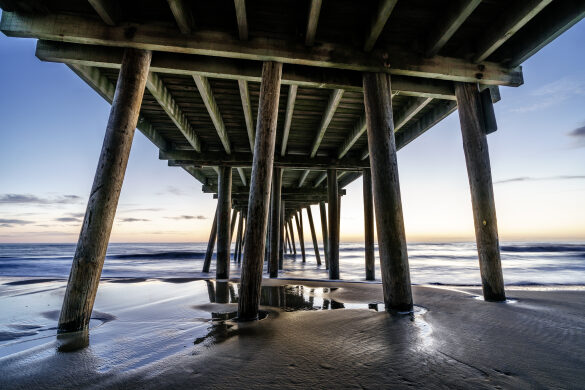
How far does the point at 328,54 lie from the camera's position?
383cm

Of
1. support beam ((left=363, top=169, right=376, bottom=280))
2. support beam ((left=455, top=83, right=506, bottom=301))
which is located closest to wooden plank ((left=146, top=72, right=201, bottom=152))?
support beam ((left=455, top=83, right=506, bottom=301))

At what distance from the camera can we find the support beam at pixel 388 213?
3250mm

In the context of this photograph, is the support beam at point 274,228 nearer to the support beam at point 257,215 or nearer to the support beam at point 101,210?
the support beam at point 257,215

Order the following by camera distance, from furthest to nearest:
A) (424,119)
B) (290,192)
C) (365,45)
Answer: (290,192) → (424,119) → (365,45)

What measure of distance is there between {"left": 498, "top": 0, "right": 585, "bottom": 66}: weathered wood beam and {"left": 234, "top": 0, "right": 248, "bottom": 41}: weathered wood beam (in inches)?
164

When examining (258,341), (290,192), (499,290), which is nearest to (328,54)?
(258,341)

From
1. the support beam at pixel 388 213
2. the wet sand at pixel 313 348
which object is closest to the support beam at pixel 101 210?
the wet sand at pixel 313 348

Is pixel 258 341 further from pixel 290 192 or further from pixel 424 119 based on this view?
pixel 290 192

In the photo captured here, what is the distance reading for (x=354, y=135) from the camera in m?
7.27

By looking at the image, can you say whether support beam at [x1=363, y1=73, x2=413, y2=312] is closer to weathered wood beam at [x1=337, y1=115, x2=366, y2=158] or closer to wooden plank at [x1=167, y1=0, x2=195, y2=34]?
wooden plank at [x1=167, y1=0, x2=195, y2=34]

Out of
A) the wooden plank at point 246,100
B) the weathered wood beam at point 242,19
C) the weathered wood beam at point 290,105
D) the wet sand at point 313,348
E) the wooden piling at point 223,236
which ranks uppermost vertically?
the weathered wood beam at point 290,105

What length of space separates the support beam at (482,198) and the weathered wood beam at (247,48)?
2.07ft

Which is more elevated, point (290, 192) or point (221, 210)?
point (290, 192)

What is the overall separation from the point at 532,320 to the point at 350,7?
14.6ft
